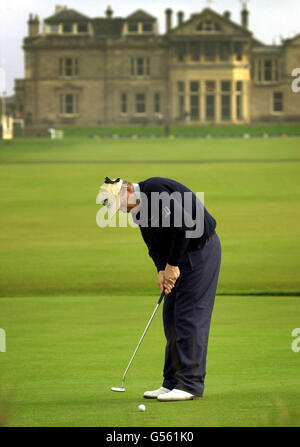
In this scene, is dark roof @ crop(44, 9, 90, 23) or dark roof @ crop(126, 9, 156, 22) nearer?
dark roof @ crop(126, 9, 156, 22)

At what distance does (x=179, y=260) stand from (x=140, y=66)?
102048mm

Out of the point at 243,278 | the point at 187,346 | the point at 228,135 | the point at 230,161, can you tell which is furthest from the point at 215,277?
the point at 228,135

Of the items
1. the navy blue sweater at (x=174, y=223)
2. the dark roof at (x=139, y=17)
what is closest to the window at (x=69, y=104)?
the dark roof at (x=139, y=17)

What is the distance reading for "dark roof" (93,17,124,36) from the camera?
4395 inches

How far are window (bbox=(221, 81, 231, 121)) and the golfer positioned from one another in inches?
3788

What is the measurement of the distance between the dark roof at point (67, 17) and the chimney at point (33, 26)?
3.98m

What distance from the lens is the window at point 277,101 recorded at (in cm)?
10544

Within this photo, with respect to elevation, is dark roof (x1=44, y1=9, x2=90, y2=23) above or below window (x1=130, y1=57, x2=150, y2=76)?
above

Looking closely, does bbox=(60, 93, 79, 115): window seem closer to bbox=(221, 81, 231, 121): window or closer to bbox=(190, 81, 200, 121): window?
bbox=(190, 81, 200, 121): window

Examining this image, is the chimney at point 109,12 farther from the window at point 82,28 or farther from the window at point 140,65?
the window at point 140,65

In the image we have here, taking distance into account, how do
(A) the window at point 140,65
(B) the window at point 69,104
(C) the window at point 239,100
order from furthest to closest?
(A) the window at point 140,65 → (B) the window at point 69,104 → (C) the window at point 239,100

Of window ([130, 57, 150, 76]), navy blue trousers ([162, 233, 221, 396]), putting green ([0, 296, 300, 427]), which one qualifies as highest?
window ([130, 57, 150, 76])

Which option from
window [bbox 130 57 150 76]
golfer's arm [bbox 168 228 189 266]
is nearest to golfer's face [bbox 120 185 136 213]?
golfer's arm [bbox 168 228 189 266]

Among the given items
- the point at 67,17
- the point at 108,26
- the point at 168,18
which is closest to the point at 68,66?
the point at 67,17
